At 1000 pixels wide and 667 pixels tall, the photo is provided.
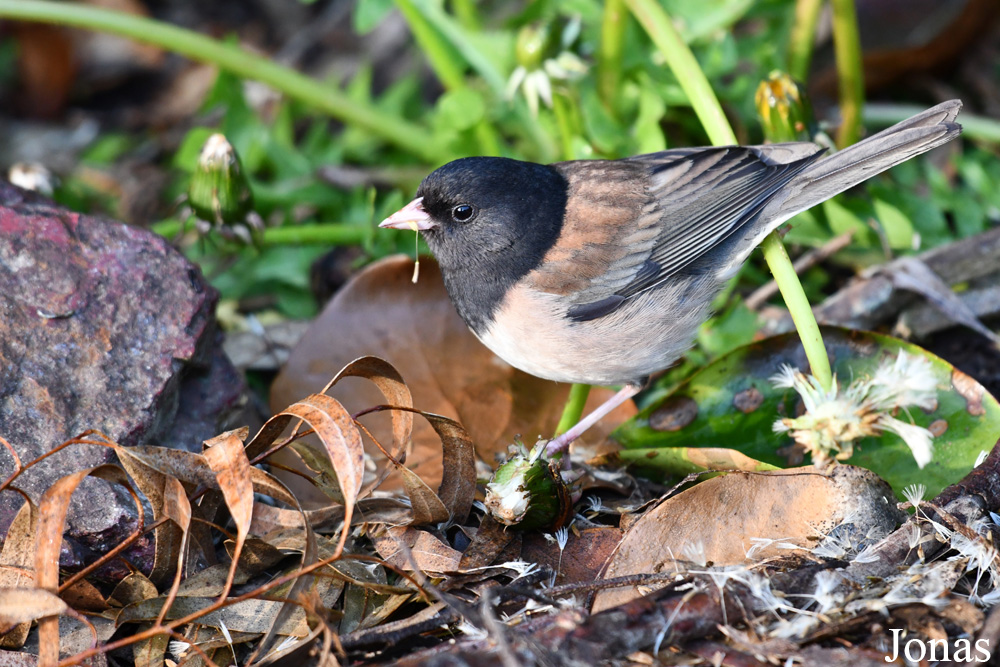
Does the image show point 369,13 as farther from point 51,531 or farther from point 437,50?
point 51,531

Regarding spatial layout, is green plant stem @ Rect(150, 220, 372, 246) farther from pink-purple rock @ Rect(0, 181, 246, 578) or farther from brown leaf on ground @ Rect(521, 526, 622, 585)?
brown leaf on ground @ Rect(521, 526, 622, 585)

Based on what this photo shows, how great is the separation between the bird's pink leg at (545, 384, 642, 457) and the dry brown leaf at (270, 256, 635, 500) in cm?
11

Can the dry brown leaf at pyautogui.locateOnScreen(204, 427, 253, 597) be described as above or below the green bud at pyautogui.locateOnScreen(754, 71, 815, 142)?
below

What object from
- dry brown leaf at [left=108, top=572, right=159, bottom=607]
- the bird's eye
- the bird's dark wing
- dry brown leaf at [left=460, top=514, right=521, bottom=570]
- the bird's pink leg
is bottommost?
dry brown leaf at [left=460, top=514, right=521, bottom=570]

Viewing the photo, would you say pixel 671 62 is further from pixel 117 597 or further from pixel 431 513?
pixel 117 597

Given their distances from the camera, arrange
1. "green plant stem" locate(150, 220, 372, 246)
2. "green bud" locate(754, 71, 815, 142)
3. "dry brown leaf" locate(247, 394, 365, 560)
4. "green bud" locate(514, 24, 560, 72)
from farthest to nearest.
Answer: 1. "green plant stem" locate(150, 220, 372, 246)
2. "green bud" locate(514, 24, 560, 72)
3. "green bud" locate(754, 71, 815, 142)
4. "dry brown leaf" locate(247, 394, 365, 560)

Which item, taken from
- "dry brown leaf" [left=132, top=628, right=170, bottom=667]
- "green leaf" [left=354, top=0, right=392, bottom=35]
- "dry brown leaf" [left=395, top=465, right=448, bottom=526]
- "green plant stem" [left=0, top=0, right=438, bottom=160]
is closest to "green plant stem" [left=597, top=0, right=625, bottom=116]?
"green plant stem" [left=0, top=0, right=438, bottom=160]

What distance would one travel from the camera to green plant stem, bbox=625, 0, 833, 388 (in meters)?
2.10

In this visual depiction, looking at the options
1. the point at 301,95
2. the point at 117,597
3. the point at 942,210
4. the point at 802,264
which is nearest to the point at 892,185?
the point at 942,210

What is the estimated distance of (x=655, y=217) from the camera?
2.52m

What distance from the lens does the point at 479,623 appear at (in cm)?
171

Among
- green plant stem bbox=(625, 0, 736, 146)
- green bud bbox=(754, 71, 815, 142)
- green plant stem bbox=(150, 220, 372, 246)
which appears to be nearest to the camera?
green plant stem bbox=(625, 0, 736, 146)

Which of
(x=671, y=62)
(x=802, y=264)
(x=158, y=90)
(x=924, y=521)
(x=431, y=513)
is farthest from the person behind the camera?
(x=158, y=90)

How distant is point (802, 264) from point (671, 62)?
3.39 ft
